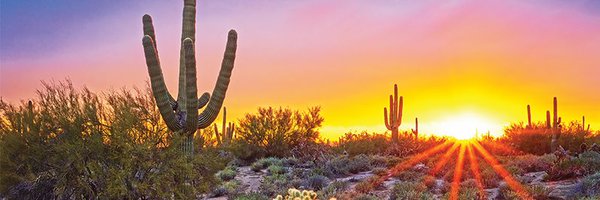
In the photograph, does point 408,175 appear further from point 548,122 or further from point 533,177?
point 548,122

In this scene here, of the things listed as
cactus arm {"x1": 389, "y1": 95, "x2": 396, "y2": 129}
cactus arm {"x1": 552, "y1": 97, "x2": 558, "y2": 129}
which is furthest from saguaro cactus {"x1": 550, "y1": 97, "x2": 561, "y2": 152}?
cactus arm {"x1": 389, "y1": 95, "x2": 396, "y2": 129}

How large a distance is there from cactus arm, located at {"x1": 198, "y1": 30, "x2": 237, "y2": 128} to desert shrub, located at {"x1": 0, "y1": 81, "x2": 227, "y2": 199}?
175cm

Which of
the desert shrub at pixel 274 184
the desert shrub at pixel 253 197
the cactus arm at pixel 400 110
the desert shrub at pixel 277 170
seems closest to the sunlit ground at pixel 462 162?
the cactus arm at pixel 400 110

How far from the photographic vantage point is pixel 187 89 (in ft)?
48.7

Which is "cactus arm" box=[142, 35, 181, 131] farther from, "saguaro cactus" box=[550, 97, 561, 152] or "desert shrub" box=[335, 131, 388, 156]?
"saguaro cactus" box=[550, 97, 561, 152]

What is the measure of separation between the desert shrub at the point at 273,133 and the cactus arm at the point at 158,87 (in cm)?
1215

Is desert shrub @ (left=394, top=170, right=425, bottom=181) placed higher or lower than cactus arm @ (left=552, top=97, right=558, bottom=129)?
lower

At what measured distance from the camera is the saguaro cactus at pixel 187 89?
47.5 ft

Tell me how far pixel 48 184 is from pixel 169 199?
2.44 meters

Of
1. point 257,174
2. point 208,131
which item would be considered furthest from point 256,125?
point 208,131

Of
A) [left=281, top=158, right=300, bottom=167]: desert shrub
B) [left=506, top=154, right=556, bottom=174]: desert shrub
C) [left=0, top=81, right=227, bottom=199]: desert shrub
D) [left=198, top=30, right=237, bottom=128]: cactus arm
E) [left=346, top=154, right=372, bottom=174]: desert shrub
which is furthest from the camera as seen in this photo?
[left=281, top=158, right=300, bottom=167]: desert shrub

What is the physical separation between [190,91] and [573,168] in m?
9.64

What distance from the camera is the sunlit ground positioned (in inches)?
604

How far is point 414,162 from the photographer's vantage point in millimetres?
22000
